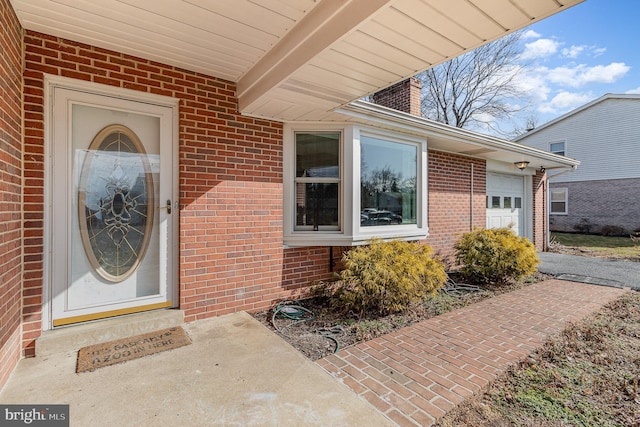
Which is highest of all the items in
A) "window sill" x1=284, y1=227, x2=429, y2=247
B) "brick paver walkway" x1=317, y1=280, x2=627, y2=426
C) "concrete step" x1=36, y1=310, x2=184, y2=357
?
"window sill" x1=284, y1=227, x2=429, y2=247

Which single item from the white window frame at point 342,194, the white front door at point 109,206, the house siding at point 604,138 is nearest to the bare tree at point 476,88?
the house siding at point 604,138

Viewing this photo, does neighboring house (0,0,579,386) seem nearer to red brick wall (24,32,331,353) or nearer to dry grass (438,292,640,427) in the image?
red brick wall (24,32,331,353)

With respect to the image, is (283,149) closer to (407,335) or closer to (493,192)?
(407,335)

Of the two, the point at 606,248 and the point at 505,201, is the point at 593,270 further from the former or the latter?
the point at 606,248

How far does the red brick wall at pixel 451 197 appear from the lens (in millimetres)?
6418

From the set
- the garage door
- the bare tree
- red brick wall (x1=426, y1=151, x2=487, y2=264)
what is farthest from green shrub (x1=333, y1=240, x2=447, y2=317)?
the bare tree

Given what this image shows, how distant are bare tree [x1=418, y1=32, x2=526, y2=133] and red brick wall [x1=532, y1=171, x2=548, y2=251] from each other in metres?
9.61

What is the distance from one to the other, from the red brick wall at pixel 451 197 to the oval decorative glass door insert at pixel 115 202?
16.8ft

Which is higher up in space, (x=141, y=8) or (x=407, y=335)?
(x=141, y=8)

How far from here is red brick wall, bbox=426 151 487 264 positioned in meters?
6.42

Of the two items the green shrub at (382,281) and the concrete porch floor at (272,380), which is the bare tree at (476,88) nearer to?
the green shrub at (382,281)

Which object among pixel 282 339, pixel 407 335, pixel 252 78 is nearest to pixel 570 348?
pixel 407 335

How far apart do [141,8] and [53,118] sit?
1365 mm

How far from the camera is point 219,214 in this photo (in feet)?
11.8
